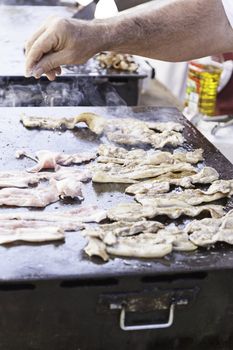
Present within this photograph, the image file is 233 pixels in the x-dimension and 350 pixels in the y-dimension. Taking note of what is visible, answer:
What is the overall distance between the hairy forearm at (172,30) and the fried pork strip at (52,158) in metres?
0.60

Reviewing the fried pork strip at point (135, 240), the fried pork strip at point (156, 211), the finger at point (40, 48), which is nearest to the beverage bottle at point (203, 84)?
the finger at point (40, 48)

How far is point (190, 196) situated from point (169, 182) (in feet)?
0.52

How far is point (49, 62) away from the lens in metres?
2.76

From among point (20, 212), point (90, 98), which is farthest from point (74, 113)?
point (20, 212)

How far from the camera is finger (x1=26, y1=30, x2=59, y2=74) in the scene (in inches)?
106

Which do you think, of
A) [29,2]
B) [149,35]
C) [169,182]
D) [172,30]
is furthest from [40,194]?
[29,2]

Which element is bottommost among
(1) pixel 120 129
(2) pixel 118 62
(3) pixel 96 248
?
(2) pixel 118 62

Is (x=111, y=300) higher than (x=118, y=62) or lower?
higher

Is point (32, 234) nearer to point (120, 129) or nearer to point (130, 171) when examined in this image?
point (130, 171)

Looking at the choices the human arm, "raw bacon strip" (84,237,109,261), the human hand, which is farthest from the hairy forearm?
"raw bacon strip" (84,237,109,261)

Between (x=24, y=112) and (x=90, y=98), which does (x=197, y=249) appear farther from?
(x=90, y=98)

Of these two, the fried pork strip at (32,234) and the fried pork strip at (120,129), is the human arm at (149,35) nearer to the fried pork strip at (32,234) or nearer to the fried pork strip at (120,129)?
the fried pork strip at (120,129)

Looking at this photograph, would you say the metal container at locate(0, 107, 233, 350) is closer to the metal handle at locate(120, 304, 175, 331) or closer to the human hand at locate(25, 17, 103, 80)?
the metal handle at locate(120, 304, 175, 331)

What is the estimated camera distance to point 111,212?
2252mm
